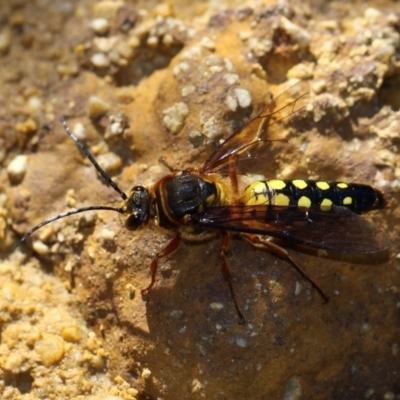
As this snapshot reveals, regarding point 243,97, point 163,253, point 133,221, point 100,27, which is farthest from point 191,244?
point 100,27

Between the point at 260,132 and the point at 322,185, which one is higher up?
the point at 260,132

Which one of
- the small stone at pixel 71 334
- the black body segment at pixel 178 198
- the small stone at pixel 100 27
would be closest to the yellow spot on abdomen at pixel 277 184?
the black body segment at pixel 178 198

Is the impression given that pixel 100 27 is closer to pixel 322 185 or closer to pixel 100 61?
pixel 100 61

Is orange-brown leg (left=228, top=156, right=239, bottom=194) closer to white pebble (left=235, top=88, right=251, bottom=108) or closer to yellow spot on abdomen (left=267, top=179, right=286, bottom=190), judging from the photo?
yellow spot on abdomen (left=267, top=179, right=286, bottom=190)

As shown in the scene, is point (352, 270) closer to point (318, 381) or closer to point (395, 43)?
point (318, 381)

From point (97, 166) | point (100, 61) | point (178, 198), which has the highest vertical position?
point (100, 61)

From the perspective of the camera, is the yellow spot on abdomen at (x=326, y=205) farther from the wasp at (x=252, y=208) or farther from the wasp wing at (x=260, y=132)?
the wasp wing at (x=260, y=132)
